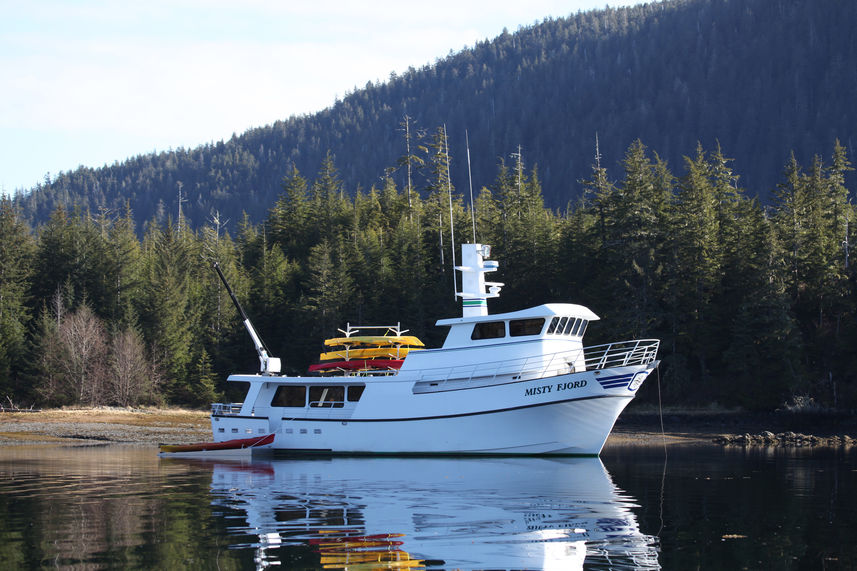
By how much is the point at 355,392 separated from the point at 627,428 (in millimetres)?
18746

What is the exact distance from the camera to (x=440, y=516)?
1628 cm

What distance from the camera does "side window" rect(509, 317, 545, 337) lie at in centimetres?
2911

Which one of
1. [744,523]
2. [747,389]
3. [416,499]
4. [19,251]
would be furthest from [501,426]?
[19,251]

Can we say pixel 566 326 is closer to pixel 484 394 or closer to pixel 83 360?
pixel 484 394

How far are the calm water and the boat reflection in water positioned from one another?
0.04m

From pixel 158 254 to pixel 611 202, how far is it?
131 ft

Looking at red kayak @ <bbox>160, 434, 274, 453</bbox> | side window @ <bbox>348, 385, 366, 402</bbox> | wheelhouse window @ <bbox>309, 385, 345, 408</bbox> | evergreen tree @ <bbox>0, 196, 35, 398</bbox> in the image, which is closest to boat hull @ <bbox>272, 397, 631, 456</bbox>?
side window @ <bbox>348, 385, 366, 402</bbox>

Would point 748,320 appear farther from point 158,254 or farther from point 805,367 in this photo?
point 158,254

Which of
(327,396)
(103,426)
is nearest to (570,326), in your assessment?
(327,396)

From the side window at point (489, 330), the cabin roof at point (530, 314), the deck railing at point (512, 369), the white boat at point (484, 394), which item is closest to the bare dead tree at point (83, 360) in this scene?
the white boat at point (484, 394)

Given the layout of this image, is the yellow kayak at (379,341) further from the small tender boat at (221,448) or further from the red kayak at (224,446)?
the small tender boat at (221,448)

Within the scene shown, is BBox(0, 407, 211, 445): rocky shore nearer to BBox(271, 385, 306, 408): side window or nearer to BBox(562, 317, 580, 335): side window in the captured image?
BBox(271, 385, 306, 408): side window

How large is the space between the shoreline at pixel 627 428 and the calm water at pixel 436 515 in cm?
1059

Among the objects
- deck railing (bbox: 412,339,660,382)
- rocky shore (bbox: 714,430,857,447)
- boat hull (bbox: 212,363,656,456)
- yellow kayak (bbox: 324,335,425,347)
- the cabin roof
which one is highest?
the cabin roof
